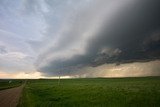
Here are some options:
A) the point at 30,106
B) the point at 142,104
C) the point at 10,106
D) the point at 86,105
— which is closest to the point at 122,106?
the point at 142,104

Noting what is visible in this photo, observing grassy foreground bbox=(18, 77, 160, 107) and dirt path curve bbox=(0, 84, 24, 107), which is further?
dirt path curve bbox=(0, 84, 24, 107)

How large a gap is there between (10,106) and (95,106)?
9.46 metres

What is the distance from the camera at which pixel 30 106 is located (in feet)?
73.6

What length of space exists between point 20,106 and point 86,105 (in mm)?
7434

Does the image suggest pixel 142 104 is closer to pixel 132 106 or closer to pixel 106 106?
pixel 132 106

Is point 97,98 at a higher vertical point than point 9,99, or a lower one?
lower

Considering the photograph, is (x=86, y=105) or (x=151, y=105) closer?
(x=151, y=105)

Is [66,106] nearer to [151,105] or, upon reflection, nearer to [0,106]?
[0,106]

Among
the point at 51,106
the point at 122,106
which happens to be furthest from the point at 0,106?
the point at 122,106

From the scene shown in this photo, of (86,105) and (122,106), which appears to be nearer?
(122,106)

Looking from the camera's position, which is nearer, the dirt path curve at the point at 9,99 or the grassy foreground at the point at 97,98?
the grassy foreground at the point at 97,98

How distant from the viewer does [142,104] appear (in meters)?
21.5

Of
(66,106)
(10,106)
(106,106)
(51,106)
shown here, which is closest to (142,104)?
(106,106)

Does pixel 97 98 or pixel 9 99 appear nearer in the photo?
pixel 97 98
